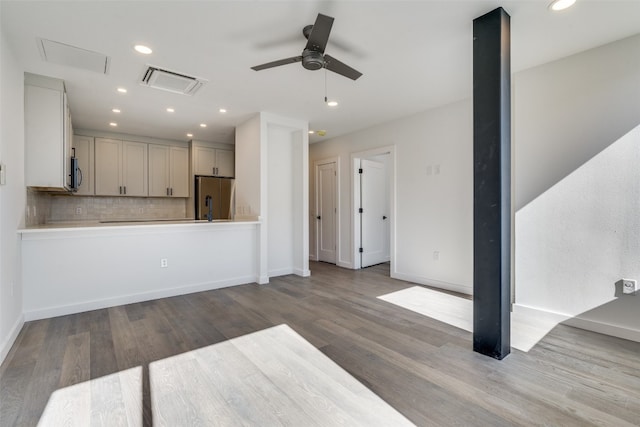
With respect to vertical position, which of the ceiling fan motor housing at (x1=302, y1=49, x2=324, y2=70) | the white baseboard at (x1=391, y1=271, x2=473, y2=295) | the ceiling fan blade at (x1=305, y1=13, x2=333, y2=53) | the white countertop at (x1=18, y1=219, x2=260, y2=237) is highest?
the ceiling fan blade at (x1=305, y1=13, x2=333, y2=53)

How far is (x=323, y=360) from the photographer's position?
2229mm

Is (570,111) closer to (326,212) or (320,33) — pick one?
(320,33)

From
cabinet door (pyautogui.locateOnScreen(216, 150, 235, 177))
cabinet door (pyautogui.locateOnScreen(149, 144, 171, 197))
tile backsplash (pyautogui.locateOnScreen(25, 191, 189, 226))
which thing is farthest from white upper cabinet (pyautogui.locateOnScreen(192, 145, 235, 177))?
tile backsplash (pyautogui.locateOnScreen(25, 191, 189, 226))

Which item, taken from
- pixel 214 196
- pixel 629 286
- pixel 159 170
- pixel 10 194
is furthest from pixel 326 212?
pixel 10 194

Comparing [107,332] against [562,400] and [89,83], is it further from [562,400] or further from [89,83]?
[562,400]

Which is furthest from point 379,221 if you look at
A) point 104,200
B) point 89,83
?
point 104,200

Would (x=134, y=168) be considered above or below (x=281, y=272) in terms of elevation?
above

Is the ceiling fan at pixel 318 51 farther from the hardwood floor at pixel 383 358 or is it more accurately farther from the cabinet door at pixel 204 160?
the cabinet door at pixel 204 160

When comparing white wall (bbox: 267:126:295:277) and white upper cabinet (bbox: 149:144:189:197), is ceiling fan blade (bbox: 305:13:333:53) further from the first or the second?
white upper cabinet (bbox: 149:144:189:197)

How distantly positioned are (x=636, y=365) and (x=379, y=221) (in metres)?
4.16

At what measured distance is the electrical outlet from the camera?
8.20 feet

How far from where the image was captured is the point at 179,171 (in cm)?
623

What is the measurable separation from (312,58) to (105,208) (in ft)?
17.8

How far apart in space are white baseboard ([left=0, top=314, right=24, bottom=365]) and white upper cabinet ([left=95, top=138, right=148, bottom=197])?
10.2 ft
